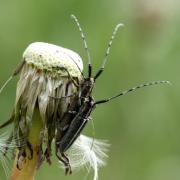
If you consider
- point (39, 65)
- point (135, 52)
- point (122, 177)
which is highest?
point (39, 65)

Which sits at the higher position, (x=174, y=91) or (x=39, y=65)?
(x=39, y=65)

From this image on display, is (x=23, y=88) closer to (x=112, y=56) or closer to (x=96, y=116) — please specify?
(x=96, y=116)

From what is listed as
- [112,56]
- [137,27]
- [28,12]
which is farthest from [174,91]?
[28,12]

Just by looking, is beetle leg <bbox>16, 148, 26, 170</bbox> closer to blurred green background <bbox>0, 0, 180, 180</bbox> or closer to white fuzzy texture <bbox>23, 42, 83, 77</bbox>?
white fuzzy texture <bbox>23, 42, 83, 77</bbox>

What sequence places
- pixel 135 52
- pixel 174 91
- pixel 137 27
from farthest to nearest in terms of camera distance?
pixel 174 91 < pixel 135 52 < pixel 137 27

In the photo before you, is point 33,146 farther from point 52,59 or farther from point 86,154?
point 86,154

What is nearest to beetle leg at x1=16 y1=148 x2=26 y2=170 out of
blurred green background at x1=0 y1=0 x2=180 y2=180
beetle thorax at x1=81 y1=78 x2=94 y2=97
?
beetle thorax at x1=81 y1=78 x2=94 y2=97

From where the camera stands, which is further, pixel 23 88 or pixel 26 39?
pixel 26 39

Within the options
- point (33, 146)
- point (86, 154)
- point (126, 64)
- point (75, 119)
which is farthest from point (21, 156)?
point (126, 64)
